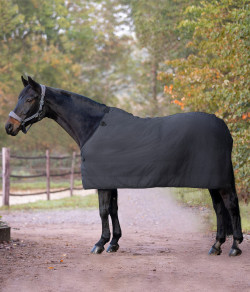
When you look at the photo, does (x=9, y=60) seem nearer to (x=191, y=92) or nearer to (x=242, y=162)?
(x=191, y=92)

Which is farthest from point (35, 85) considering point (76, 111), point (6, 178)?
point (6, 178)

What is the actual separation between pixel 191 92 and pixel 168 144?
6.88m

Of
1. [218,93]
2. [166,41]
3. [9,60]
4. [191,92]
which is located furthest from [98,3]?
[218,93]

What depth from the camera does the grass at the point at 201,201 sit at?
394 inches

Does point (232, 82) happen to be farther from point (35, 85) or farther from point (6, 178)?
point (6, 178)

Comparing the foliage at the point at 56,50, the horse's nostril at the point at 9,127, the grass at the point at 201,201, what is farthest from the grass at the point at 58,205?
the foliage at the point at 56,50

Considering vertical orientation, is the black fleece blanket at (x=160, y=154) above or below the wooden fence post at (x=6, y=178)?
above

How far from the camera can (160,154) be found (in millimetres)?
6238

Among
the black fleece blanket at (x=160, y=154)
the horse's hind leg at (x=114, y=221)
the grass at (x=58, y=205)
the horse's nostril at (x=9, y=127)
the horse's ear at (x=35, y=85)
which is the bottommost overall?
the grass at (x=58, y=205)

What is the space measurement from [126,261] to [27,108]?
2.32 m

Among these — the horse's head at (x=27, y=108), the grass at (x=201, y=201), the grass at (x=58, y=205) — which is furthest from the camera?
the grass at (x=58, y=205)

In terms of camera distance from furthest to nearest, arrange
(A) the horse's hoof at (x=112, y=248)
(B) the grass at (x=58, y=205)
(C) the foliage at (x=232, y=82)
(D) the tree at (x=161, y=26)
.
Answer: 1. (D) the tree at (x=161, y=26)
2. (B) the grass at (x=58, y=205)
3. (C) the foliage at (x=232, y=82)
4. (A) the horse's hoof at (x=112, y=248)

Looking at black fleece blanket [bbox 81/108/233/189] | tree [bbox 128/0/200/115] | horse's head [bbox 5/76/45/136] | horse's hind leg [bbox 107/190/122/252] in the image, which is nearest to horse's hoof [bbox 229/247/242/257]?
black fleece blanket [bbox 81/108/233/189]

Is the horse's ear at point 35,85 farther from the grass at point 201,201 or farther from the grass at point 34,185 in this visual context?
the grass at point 34,185
